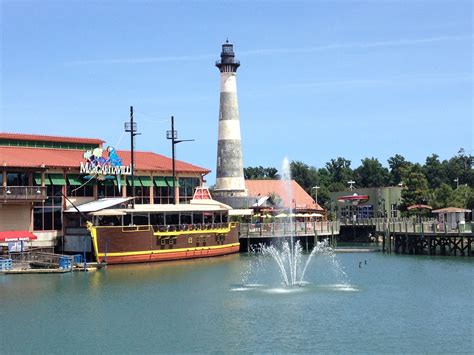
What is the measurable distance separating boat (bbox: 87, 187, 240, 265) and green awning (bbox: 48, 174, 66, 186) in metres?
4.33

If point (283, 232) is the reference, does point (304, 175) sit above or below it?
above

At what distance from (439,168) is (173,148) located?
265 ft

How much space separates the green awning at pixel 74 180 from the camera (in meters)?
62.5

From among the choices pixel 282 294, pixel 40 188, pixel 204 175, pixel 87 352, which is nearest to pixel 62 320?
pixel 87 352

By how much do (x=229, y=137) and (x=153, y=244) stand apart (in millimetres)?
23929

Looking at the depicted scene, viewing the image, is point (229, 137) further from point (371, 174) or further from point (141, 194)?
point (371, 174)

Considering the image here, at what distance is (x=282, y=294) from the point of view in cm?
4012

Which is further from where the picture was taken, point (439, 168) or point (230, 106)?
point (439, 168)

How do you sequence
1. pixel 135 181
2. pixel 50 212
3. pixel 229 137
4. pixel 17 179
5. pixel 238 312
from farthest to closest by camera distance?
pixel 229 137, pixel 135 181, pixel 50 212, pixel 17 179, pixel 238 312

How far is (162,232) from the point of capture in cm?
6022

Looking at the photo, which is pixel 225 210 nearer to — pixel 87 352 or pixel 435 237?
pixel 435 237

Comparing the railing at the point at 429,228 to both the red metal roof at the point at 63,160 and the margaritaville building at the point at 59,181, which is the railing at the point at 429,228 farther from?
the margaritaville building at the point at 59,181

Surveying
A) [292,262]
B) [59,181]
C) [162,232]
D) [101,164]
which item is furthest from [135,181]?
[292,262]

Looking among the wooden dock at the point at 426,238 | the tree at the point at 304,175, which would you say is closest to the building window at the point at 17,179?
the wooden dock at the point at 426,238
